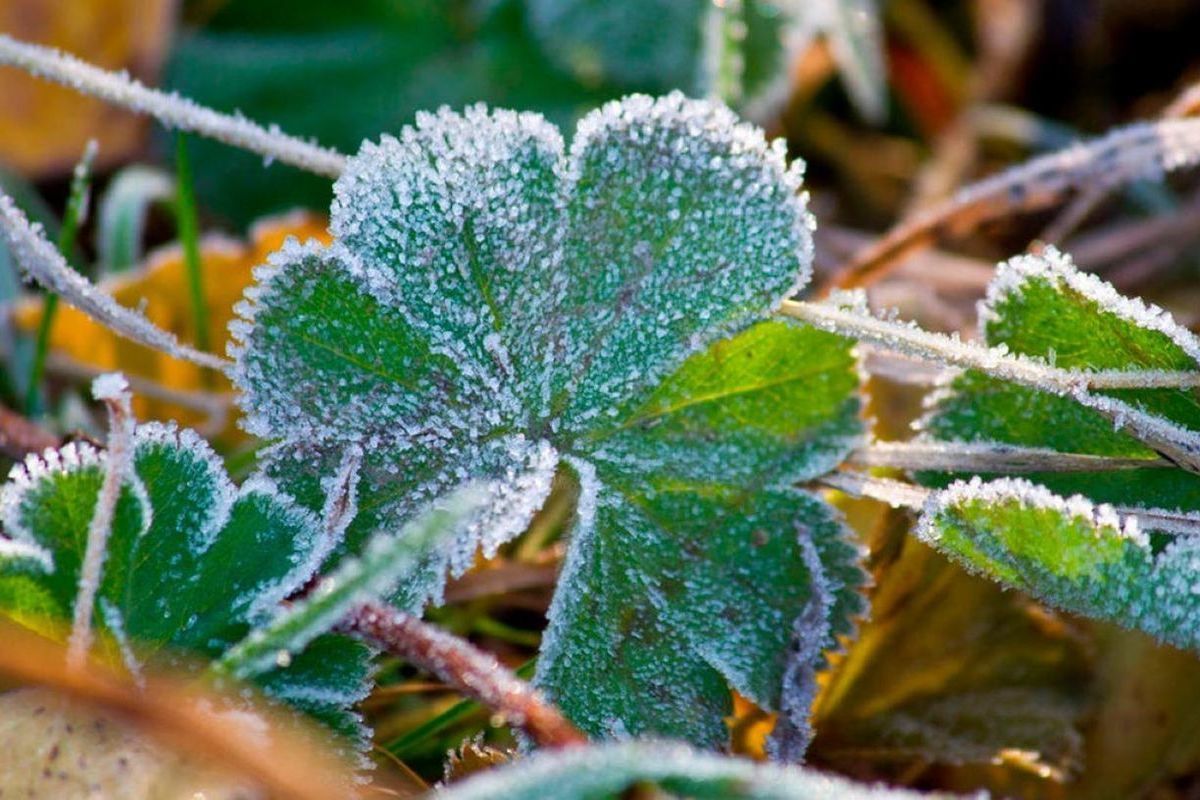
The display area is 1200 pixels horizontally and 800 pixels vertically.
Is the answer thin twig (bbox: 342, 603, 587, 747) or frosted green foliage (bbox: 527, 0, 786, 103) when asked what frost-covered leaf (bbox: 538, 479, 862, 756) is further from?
frosted green foliage (bbox: 527, 0, 786, 103)

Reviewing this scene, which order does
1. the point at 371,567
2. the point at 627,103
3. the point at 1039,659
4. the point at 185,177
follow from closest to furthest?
the point at 371,567
the point at 627,103
the point at 1039,659
the point at 185,177

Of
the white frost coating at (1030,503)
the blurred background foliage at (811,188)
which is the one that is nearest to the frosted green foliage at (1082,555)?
the white frost coating at (1030,503)

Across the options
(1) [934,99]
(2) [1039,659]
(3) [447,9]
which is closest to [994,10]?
(1) [934,99]

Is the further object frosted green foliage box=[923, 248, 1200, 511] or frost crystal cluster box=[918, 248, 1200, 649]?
frosted green foliage box=[923, 248, 1200, 511]

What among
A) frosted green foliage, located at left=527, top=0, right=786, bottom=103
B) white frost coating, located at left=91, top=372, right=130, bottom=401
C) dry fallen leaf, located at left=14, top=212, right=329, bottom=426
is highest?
frosted green foliage, located at left=527, top=0, right=786, bottom=103

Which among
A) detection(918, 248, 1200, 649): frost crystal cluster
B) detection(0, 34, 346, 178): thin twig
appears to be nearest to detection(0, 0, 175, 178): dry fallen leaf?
detection(0, 34, 346, 178): thin twig

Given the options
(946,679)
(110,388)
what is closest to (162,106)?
(110,388)

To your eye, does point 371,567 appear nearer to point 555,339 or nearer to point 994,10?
point 555,339
